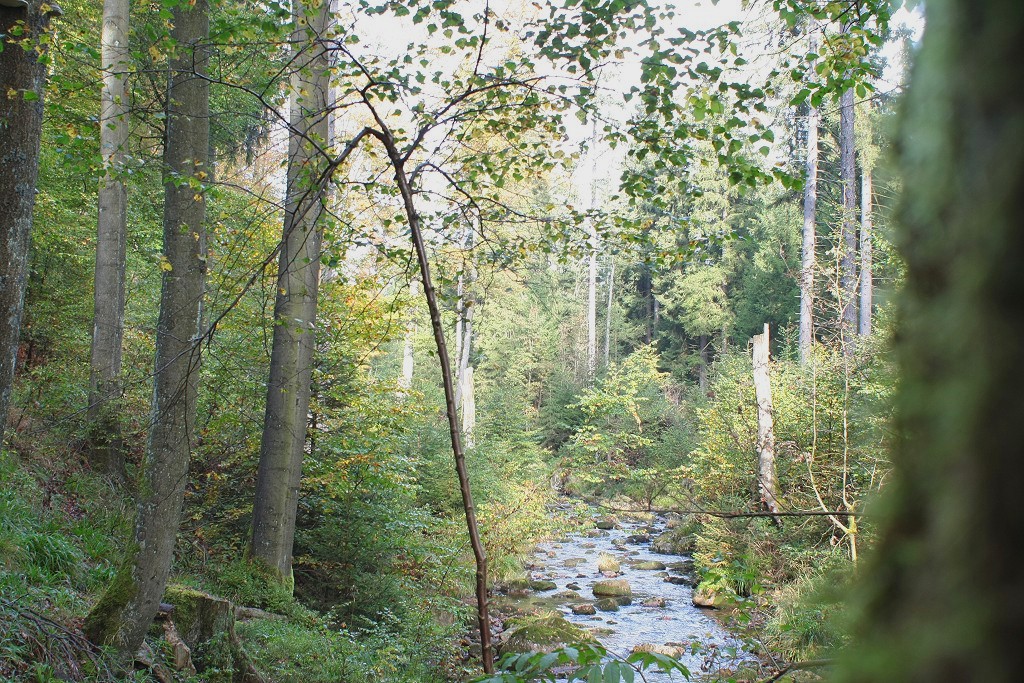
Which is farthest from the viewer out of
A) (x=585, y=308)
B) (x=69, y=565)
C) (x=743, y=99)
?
(x=585, y=308)

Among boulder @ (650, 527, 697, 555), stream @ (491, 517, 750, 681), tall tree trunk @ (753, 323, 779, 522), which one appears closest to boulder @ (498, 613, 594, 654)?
stream @ (491, 517, 750, 681)

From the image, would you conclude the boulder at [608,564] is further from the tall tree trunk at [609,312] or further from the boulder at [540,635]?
the tall tree trunk at [609,312]

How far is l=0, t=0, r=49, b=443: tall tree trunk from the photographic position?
344 centimetres

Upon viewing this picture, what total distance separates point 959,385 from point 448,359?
217cm

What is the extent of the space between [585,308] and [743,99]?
3310 cm

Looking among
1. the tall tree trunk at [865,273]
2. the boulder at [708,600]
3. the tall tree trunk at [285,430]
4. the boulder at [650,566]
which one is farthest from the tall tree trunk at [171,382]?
the boulder at [650,566]

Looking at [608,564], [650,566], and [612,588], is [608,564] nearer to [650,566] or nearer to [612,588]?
[650,566]

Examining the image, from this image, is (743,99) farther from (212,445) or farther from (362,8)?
(212,445)

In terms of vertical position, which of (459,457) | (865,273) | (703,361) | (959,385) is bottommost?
(459,457)

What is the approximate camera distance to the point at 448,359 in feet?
7.86

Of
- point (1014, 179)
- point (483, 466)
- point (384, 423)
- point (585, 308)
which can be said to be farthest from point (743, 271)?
point (1014, 179)

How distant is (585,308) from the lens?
120 feet

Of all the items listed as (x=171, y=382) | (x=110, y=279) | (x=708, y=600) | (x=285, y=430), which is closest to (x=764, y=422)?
(x=708, y=600)

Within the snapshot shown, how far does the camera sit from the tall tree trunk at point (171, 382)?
4.61 metres
